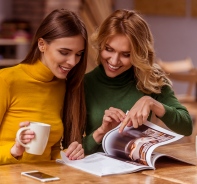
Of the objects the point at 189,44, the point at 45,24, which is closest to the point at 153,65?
the point at 45,24

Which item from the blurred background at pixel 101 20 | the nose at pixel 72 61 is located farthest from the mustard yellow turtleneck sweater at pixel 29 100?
the blurred background at pixel 101 20

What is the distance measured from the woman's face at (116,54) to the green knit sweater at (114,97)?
0.39 feet

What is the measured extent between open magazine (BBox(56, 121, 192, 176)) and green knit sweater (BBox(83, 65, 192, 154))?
0.23m

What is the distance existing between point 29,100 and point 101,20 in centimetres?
409

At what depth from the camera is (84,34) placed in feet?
6.78

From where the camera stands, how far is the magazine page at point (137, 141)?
1.92 metres

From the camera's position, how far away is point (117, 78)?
2344 mm

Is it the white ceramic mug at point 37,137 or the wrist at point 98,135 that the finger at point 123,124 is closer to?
the wrist at point 98,135

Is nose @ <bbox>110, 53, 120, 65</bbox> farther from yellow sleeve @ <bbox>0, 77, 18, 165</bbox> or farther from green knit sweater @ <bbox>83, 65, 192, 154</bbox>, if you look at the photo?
yellow sleeve @ <bbox>0, 77, 18, 165</bbox>

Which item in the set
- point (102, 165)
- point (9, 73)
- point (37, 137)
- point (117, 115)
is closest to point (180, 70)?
point (117, 115)

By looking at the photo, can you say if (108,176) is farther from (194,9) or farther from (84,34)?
(194,9)

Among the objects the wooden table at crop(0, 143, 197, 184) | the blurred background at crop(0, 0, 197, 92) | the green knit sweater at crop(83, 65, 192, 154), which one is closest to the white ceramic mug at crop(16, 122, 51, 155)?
the wooden table at crop(0, 143, 197, 184)

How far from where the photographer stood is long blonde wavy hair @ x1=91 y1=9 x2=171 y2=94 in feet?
7.14

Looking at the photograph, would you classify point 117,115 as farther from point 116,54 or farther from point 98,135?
point 116,54
